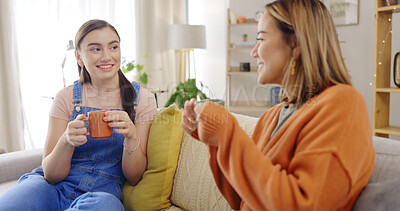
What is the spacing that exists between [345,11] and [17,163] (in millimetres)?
3814

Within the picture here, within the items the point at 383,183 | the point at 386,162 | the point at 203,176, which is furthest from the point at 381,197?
the point at 203,176

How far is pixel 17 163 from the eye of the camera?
1.85 m

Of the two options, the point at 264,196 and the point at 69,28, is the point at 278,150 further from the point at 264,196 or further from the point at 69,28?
the point at 69,28

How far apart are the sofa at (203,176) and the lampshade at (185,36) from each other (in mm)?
2835

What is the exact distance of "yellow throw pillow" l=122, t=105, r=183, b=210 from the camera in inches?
58.8

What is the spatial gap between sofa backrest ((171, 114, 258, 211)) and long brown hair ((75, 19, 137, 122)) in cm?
29

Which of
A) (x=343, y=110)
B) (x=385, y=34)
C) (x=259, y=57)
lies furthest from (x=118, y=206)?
(x=385, y=34)

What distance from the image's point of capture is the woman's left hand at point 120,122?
4.12ft

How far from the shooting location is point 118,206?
1309 mm

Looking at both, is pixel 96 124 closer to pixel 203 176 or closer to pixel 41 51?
pixel 203 176

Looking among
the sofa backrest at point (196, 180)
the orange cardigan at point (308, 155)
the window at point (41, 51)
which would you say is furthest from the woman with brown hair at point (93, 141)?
the window at point (41, 51)

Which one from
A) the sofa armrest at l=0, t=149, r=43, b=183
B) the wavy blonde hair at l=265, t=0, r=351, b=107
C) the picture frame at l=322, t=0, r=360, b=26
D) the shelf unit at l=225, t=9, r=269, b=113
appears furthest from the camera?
the shelf unit at l=225, t=9, r=269, b=113

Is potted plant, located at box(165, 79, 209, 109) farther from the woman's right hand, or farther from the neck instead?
the woman's right hand

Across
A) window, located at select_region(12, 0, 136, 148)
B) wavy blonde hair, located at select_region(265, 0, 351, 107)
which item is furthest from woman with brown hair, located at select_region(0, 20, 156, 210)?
window, located at select_region(12, 0, 136, 148)
